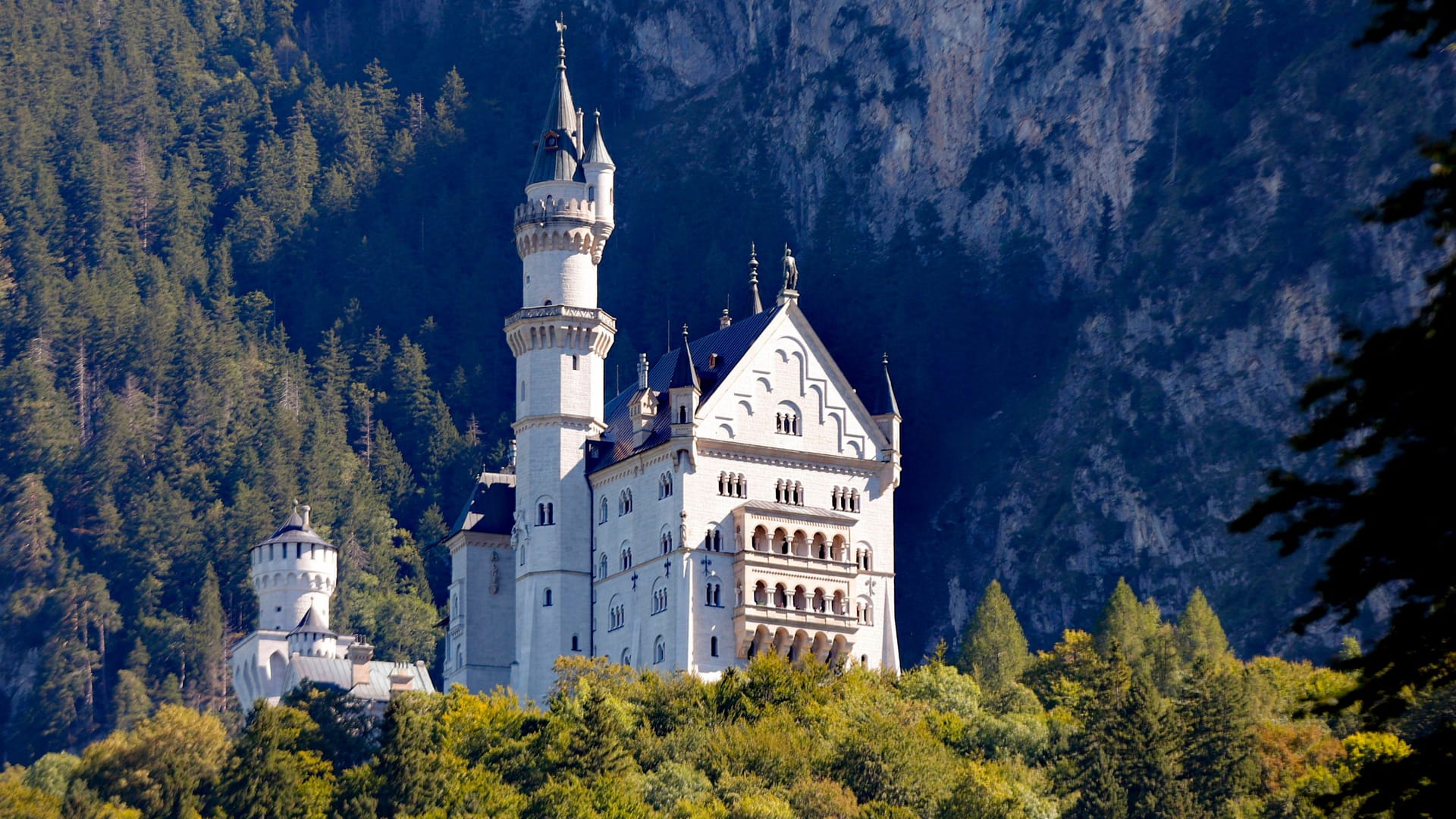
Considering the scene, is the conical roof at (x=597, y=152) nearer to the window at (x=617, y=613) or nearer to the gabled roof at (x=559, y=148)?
the gabled roof at (x=559, y=148)

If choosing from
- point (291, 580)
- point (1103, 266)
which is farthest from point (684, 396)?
point (1103, 266)

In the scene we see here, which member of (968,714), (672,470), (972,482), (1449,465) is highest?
(972,482)

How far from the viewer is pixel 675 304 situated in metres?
197

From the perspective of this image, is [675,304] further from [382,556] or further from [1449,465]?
[1449,465]

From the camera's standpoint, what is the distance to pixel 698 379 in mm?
102750

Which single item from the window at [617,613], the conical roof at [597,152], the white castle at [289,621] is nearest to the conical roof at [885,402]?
the window at [617,613]

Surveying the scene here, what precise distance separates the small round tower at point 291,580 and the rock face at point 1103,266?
41522 millimetres

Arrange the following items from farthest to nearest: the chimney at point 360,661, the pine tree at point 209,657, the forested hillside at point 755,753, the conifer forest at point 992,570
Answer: the pine tree at point 209,657 < the chimney at point 360,661 < the conifer forest at point 992,570 < the forested hillside at point 755,753

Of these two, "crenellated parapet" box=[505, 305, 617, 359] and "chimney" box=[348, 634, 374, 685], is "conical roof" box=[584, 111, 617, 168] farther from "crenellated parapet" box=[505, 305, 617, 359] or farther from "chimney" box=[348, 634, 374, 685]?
"chimney" box=[348, 634, 374, 685]

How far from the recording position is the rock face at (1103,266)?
157375mm

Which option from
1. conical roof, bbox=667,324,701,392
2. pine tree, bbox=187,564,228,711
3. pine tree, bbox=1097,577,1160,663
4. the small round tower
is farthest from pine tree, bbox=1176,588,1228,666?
pine tree, bbox=187,564,228,711

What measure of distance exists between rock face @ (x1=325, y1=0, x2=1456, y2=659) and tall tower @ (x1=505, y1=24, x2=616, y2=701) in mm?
48889

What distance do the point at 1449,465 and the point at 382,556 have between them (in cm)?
17569

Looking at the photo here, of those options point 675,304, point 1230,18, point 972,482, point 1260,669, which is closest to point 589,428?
point 1260,669
